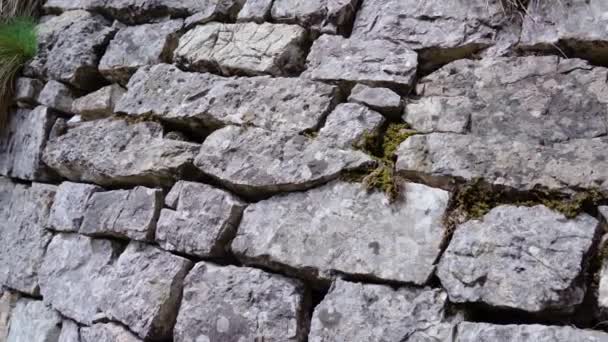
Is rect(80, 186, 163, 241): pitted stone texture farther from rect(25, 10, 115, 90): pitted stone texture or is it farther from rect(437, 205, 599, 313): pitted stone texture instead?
rect(437, 205, 599, 313): pitted stone texture

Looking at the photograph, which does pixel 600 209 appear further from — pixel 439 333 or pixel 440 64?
pixel 440 64

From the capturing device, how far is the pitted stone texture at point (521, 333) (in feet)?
4.84

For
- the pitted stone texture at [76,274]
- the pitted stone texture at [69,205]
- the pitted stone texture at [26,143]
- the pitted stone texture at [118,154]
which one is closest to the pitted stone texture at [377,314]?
the pitted stone texture at [118,154]

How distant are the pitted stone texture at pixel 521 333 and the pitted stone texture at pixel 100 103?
179 cm

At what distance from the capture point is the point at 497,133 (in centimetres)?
182

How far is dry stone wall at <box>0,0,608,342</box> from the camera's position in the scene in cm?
165

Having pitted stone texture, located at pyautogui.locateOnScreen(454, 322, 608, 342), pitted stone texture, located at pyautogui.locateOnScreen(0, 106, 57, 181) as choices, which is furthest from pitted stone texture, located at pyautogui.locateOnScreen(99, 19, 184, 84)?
pitted stone texture, located at pyautogui.locateOnScreen(454, 322, 608, 342)

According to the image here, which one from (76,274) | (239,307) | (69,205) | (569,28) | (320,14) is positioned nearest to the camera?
(569,28)

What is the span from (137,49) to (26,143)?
0.72m

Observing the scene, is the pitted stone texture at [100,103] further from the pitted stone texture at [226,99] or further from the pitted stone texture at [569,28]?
the pitted stone texture at [569,28]

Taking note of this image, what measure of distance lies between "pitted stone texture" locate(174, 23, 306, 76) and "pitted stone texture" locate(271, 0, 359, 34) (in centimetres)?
4

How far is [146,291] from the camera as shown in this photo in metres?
2.15

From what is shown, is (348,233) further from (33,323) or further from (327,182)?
(33,323)

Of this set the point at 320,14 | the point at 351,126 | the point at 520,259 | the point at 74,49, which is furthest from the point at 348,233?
the point at 74,49
